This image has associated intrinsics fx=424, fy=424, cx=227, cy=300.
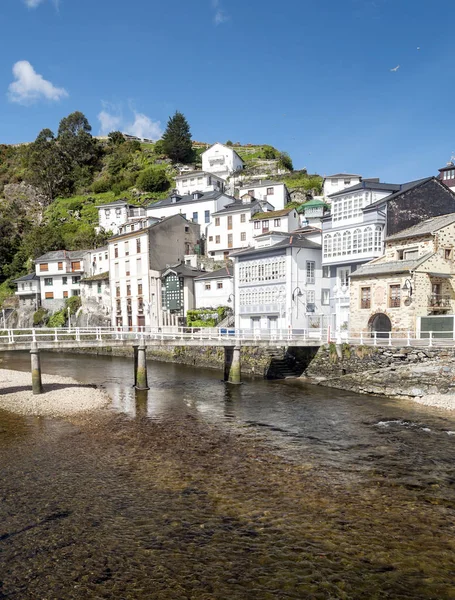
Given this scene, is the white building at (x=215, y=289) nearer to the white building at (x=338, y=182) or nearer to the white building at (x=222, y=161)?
the white building at (x=338, y=182)

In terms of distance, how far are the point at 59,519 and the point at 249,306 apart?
133 ft

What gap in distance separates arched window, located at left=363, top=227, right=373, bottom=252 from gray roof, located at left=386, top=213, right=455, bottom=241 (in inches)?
76.1

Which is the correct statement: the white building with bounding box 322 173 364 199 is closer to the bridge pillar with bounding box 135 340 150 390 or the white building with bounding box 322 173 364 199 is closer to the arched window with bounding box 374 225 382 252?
the arched window with bounding box 374 225 382 252

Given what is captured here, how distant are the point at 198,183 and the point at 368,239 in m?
62.0

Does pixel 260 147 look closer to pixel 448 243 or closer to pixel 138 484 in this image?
pixel 448 243

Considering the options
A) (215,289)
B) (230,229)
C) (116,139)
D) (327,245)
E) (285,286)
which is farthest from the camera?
(116,139)

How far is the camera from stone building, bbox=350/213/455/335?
34.1 meters

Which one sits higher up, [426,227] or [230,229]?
[230,229]

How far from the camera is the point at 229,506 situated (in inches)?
533

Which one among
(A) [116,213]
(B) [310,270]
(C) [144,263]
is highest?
(A) [116,213]

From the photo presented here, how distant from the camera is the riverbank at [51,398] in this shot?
2639cm

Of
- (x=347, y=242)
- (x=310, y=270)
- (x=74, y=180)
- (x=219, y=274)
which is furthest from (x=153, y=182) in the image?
(x=347, y=242)

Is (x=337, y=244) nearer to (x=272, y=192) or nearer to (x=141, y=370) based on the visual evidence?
(x=141, y=370)

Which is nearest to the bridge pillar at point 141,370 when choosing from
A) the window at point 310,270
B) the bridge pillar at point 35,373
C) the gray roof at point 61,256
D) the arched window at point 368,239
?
the bridge pillar at point 35,373
